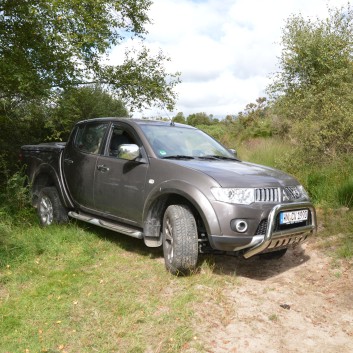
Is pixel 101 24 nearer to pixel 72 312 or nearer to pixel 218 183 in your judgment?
pixel 218 183

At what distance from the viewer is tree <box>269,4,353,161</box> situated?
8.09 m

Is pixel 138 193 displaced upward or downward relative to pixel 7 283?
upward

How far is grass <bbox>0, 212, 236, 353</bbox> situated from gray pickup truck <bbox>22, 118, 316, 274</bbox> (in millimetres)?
321

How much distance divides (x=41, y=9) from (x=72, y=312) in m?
5.43

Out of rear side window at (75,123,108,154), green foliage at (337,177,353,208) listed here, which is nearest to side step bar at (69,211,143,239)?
rear side window at (75,123,108,154)

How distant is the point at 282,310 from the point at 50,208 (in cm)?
388

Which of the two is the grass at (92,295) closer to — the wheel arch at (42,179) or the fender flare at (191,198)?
the fender flare at (191,198)

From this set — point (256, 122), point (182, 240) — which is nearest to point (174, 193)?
point (182, 240)

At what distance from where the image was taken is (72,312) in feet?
11.5

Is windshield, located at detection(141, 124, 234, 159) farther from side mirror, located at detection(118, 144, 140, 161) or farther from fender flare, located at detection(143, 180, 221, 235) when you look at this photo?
fender flare, located at detection(143, 180, 221, 235)

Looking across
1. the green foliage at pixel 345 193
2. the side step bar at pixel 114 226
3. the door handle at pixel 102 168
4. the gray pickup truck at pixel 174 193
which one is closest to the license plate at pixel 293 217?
the gray pickup truck at pixel 174 193

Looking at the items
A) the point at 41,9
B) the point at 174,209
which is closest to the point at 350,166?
the point at 174,209

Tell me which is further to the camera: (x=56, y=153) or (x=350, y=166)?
(x=350, y=166)

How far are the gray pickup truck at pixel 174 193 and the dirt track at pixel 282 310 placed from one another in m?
0.39
